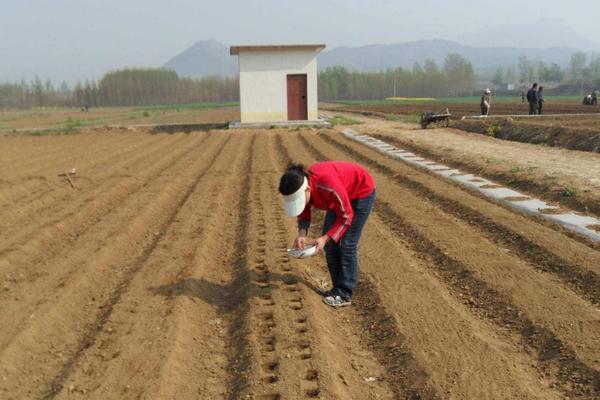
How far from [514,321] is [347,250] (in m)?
1.30

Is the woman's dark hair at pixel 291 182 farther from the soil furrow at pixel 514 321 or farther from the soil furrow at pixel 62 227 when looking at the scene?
the soil furrow at pixel 62 227

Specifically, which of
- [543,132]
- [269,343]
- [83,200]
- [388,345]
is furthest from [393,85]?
[269,343]

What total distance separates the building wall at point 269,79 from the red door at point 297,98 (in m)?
0.20

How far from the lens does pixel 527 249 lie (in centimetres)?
546

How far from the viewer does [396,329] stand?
154 inches

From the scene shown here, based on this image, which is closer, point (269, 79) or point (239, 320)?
point (239, 320)

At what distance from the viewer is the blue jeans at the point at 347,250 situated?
4.22 meters

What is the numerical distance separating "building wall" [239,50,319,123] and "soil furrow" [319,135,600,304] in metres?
14.9

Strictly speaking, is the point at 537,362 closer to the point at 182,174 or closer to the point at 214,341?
the point at 214,341

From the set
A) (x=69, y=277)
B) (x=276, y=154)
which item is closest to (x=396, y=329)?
(x=69, y=277)

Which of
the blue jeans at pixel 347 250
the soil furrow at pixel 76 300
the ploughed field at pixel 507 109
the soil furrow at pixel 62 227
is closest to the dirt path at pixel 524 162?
the blue jeans at pixel 347 250

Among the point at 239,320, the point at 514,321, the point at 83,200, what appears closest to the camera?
the point at 514,321

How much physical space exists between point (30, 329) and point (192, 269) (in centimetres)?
157

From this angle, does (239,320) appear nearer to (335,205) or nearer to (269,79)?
(335,205)
